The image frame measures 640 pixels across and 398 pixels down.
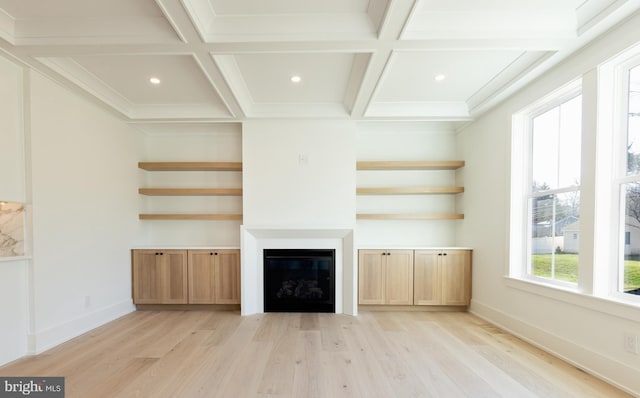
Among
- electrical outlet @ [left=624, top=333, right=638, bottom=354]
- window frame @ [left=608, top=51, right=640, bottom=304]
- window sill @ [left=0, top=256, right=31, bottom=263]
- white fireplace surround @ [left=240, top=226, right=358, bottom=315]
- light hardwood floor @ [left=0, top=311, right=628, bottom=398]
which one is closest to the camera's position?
electrical outlet @ [left=624, top=333, right=638, bottom=354]

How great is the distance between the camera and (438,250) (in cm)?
404

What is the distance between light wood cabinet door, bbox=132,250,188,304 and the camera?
13.3 ft

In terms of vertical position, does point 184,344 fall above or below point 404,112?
below

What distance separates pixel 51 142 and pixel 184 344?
240 cm

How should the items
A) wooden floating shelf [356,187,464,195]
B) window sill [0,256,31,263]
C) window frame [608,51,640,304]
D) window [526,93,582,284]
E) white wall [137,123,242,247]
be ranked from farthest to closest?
white wall [137,123,242,247]
wooden floating shelf [356,187,464,195]
window [526,93,582,284]
window sill [0,256,31,263]
window frame [608,51,640,304]

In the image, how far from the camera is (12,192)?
2.63m

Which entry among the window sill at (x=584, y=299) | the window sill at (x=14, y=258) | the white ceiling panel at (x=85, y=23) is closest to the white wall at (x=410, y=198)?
the window sill at (x=584, y=299)

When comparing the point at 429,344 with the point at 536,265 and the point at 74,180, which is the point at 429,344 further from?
the point at 74,180

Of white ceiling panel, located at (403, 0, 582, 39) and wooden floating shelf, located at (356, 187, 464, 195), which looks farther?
wooden floating shelf, located at (356, 187, 464, 195)

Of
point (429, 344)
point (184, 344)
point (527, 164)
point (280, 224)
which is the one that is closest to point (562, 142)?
point (527, 164)

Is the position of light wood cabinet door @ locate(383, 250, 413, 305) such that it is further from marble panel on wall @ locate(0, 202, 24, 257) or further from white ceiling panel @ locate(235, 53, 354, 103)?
marble panel on wall @ locate(0, 202, 24, 257)

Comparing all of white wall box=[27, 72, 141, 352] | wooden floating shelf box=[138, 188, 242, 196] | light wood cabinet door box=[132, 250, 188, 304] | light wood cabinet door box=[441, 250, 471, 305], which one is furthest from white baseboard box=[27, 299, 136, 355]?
light wood cabinet door box=[441, 250, 471, 305]

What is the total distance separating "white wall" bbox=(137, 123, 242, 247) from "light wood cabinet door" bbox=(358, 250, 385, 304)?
1.93m

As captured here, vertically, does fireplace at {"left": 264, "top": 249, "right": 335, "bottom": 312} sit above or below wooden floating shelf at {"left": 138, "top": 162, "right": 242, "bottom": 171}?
below
